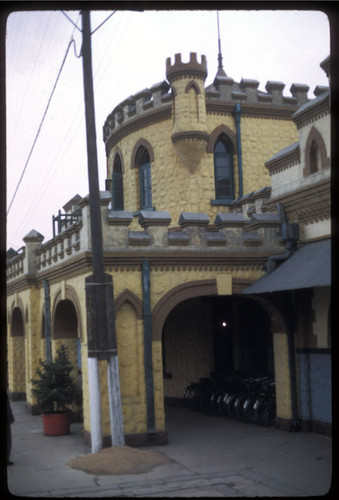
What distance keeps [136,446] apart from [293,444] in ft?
11.2

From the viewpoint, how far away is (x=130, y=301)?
47.2ft

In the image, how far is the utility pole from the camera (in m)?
12.7

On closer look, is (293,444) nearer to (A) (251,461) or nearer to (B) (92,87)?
(A) (251,461)

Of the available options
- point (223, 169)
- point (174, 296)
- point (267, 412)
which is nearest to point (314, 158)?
point (174, 296)

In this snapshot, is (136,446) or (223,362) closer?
(136,446)

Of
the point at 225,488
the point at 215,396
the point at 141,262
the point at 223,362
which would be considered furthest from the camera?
the point at 223,362

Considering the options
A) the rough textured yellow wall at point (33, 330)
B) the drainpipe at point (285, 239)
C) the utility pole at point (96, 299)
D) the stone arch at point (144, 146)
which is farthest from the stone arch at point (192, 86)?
the rough textured yellow wall at point (33, 330)

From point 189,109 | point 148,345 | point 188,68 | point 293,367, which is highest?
point 188,68

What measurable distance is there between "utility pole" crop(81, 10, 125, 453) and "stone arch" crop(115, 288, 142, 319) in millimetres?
1229

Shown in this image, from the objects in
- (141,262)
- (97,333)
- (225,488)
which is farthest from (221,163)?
(225,488)

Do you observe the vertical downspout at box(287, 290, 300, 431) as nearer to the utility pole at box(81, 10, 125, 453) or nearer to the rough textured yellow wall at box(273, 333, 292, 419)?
the rough textured yellow wall at box(273, 333, 292, 419)

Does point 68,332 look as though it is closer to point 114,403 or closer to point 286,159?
point 114,403

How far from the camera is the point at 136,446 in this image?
1398cm

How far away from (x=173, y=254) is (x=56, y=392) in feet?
15.5
